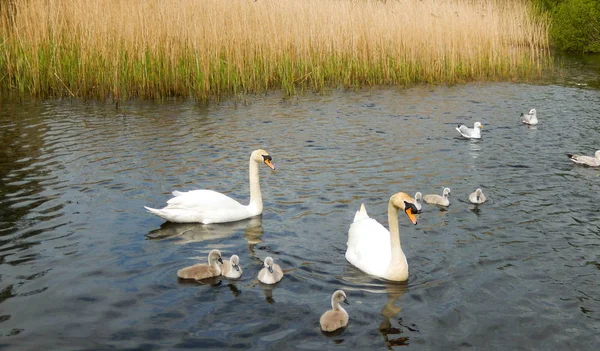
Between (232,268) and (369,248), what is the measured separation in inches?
60.6

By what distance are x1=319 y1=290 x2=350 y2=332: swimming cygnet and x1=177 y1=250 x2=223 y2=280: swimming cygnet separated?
1.52 metres

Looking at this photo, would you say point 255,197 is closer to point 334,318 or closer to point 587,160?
point 334,318

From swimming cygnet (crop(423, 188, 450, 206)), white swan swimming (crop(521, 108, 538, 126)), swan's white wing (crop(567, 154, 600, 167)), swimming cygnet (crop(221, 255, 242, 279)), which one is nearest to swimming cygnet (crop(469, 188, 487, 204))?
swimming cygnet (crop(423, 188, 450, 206))

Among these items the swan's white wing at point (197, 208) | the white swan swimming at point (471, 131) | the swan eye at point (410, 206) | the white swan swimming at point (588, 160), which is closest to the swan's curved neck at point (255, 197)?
the swan's white wing at point (197, 208)

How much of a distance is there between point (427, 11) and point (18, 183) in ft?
47.1

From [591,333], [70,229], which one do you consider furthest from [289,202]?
[591,333]

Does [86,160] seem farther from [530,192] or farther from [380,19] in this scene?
[380,19]

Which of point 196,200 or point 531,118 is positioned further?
point 531,118

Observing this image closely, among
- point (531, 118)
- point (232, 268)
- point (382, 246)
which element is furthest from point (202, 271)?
point (531, 118)

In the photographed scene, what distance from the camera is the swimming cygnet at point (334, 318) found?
5.93m

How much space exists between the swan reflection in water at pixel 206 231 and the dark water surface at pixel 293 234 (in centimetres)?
4

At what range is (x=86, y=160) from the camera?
12000 mm

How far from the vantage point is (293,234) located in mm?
8547

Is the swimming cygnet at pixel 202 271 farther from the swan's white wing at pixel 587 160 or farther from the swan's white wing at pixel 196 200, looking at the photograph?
the swan's white wing at pixel 587 160
